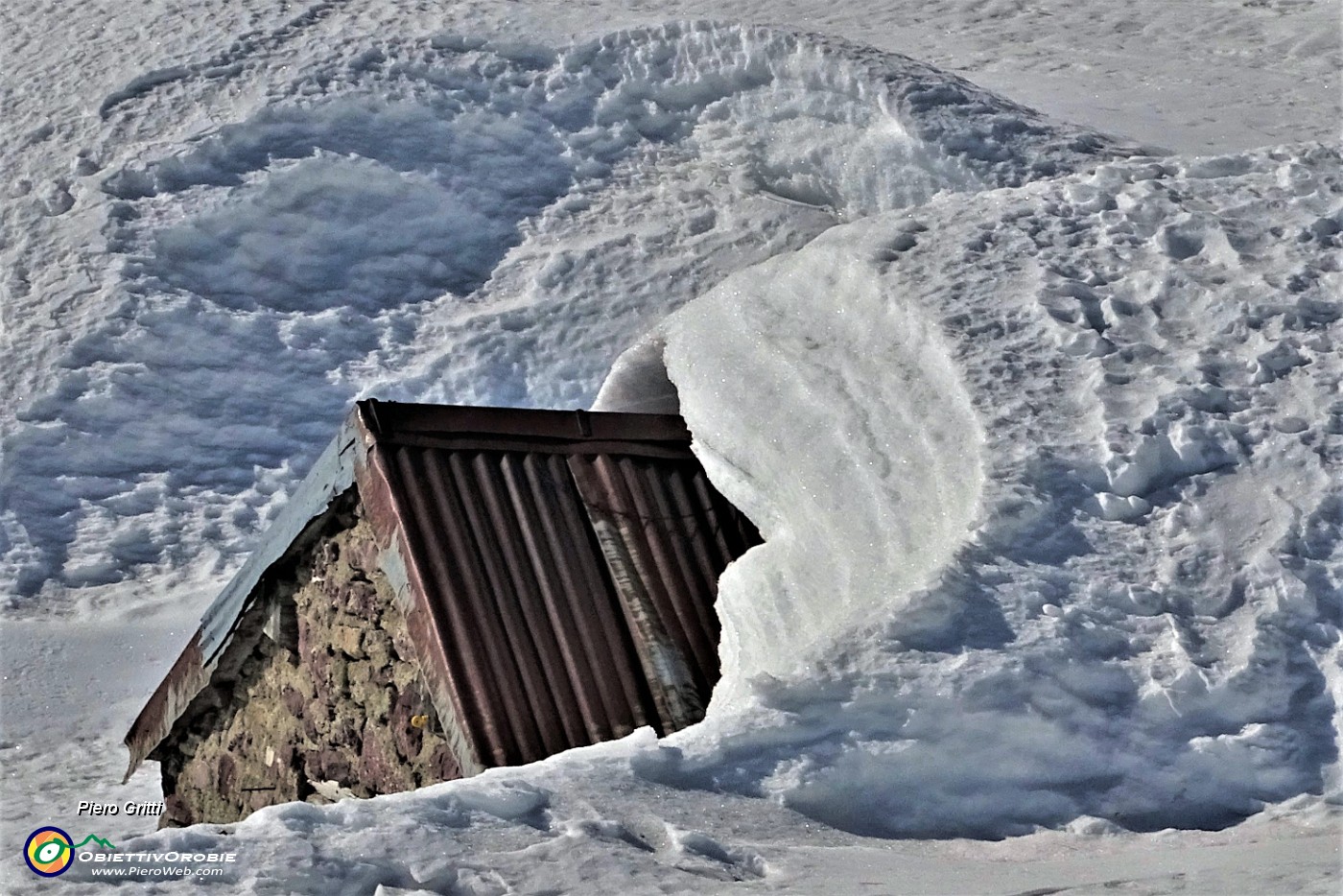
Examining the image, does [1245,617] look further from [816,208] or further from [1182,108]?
[1182,108]

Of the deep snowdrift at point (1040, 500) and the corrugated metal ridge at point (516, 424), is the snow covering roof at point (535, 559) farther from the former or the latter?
the deep snowdrift at point (1040, 500)

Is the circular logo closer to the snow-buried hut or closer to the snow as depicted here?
the snow

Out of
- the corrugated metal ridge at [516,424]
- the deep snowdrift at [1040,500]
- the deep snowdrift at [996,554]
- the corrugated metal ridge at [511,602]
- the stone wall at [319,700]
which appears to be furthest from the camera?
the corrugated metal ridge at [516,424]

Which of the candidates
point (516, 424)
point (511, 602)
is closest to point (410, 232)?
point (516, 424)

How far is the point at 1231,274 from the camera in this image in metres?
4.08

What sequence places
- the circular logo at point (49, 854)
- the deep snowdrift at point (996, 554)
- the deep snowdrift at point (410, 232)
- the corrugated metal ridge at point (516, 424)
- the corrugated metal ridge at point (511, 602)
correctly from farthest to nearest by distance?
the deep snowdrift at point (410, 232)
the corrugated metal ridge at point (516, 424)
the corrugated metal ridge at point (511, 602)
the deep snowdrift at point (996, 554)
the circular logo at point (49, 854)

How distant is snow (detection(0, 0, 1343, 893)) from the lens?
2.80m

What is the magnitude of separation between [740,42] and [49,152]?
13.8 ft

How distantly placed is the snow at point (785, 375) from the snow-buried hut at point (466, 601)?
0.30m

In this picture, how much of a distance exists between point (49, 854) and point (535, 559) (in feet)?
5.36

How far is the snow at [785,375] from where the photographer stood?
9.19 ft

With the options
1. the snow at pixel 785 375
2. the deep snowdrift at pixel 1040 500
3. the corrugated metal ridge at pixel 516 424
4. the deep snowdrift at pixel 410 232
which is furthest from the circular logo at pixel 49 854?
the deep snowdrift at pixel 410 232

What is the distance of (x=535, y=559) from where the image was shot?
13.1 feet

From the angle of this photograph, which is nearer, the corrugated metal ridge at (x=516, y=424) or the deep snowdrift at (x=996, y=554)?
the deep snowdrift at (x=996, y=554)
